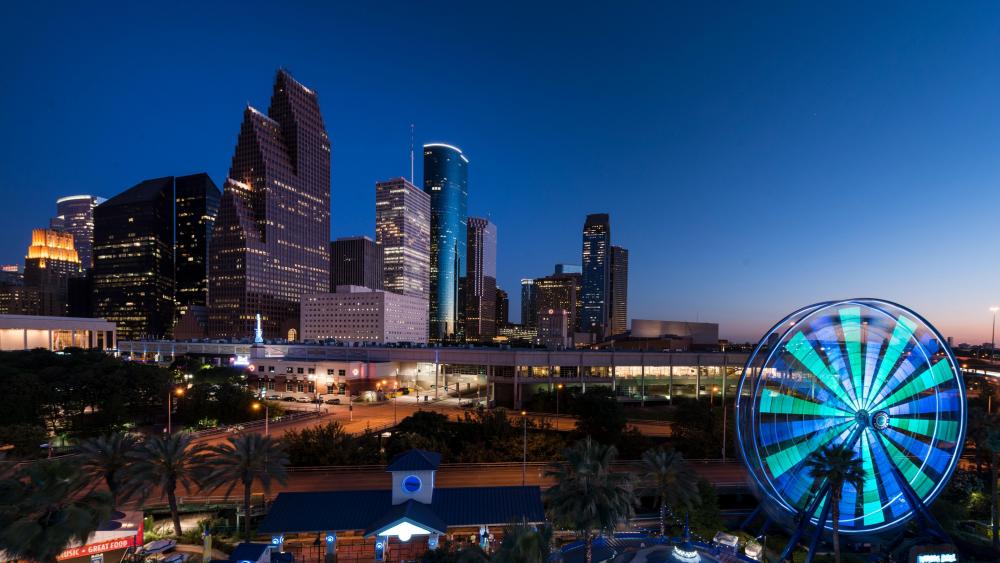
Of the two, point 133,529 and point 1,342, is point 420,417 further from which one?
point 1,342

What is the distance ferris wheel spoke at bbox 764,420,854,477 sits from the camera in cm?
2792

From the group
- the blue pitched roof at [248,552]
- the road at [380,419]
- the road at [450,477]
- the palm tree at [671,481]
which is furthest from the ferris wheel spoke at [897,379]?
the blue pitched roof at [248,552]

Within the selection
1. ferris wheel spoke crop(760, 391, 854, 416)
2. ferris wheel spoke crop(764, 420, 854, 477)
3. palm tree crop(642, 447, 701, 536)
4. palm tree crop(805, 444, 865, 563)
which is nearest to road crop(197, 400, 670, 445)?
palm tree crop(642, 447, 701, 536)

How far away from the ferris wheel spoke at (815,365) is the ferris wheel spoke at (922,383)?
70.9 inches

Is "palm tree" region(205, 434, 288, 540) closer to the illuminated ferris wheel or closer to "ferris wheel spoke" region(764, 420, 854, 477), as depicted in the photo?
the illuminated ferris wheel

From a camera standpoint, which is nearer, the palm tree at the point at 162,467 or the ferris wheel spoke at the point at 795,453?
the palm tree at the point at 162,467

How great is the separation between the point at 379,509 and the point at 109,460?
16.5 meters

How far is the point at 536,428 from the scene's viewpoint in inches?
2189

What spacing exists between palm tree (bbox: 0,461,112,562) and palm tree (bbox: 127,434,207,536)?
314 inches

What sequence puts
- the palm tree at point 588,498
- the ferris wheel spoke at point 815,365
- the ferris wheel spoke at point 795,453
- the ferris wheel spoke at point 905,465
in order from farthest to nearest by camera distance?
the ferris wheel spoke at point 815,365 < the ferris wheel spoke at point 795,453 < the ferris wheel spoke at point 905,465 < the palm tree at point 588,498

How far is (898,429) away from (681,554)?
1702 centimetres

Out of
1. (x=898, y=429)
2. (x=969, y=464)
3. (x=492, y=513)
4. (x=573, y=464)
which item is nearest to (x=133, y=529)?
(x=492, y=513)

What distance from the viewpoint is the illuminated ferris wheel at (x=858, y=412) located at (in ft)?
88.9

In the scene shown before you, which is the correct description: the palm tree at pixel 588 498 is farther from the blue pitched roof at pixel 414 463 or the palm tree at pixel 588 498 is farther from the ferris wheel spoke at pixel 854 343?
the ferris wheel spoke at pixel 854 343
